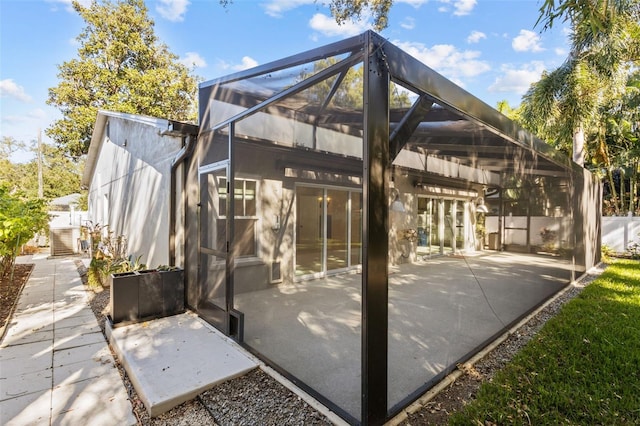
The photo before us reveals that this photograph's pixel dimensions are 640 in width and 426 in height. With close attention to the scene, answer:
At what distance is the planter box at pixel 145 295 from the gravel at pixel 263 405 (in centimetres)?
102

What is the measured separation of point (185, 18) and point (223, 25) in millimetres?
2124

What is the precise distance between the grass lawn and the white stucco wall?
16.2 feet

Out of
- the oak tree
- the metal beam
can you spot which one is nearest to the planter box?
the metal beam

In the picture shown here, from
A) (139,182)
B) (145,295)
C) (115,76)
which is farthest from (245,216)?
(115,76)

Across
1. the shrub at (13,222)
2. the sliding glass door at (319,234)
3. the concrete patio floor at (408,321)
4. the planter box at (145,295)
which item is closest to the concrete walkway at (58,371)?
the planter box at (145,295)

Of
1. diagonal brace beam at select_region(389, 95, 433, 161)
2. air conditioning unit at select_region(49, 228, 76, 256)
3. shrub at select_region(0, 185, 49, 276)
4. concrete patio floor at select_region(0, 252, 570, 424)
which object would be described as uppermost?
diagonal brace beam at select_region(389, 95, 433, 161)

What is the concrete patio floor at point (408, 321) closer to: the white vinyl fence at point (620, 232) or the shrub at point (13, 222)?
the shrub at point (13, 222)

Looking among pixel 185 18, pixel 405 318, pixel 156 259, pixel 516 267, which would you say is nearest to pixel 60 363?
pixel 156 259

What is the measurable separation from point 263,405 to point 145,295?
264 centimetres

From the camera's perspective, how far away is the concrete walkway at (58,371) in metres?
2.44

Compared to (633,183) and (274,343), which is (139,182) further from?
(633,183)

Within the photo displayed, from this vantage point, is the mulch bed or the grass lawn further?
the mulch bed

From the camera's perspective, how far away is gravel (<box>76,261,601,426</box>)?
7.80 feet

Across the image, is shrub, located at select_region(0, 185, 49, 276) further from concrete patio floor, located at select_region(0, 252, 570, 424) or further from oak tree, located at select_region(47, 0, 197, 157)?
oak tree, located at select_region(47, 0, 197, 157)
